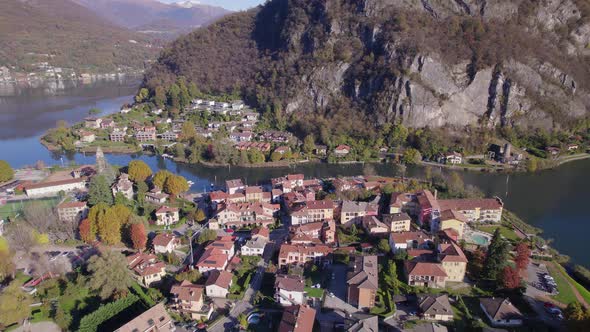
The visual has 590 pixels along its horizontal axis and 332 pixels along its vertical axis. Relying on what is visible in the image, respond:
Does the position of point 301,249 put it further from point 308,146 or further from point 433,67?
point 433,67

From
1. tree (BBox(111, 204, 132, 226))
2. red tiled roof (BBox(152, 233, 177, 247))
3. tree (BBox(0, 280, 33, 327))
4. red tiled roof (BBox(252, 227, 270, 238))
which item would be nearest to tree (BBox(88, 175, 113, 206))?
tree (BBox(111, 204, 132, 226))

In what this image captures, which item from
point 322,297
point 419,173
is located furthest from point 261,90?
point 322,297

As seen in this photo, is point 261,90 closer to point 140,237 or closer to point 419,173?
point 419,173

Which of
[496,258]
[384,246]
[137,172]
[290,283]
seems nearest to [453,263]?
[496,258]

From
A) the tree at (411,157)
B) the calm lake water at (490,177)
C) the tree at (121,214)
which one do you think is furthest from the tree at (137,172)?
the tree at (411,157)

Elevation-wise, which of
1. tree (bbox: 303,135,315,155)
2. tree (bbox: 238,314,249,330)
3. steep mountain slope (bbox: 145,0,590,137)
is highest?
steep mountain slope (bbox: 145,0,590,137)

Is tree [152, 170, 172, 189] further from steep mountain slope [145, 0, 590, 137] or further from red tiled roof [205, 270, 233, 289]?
steep mountain slope [145, 0, 590, 137]
